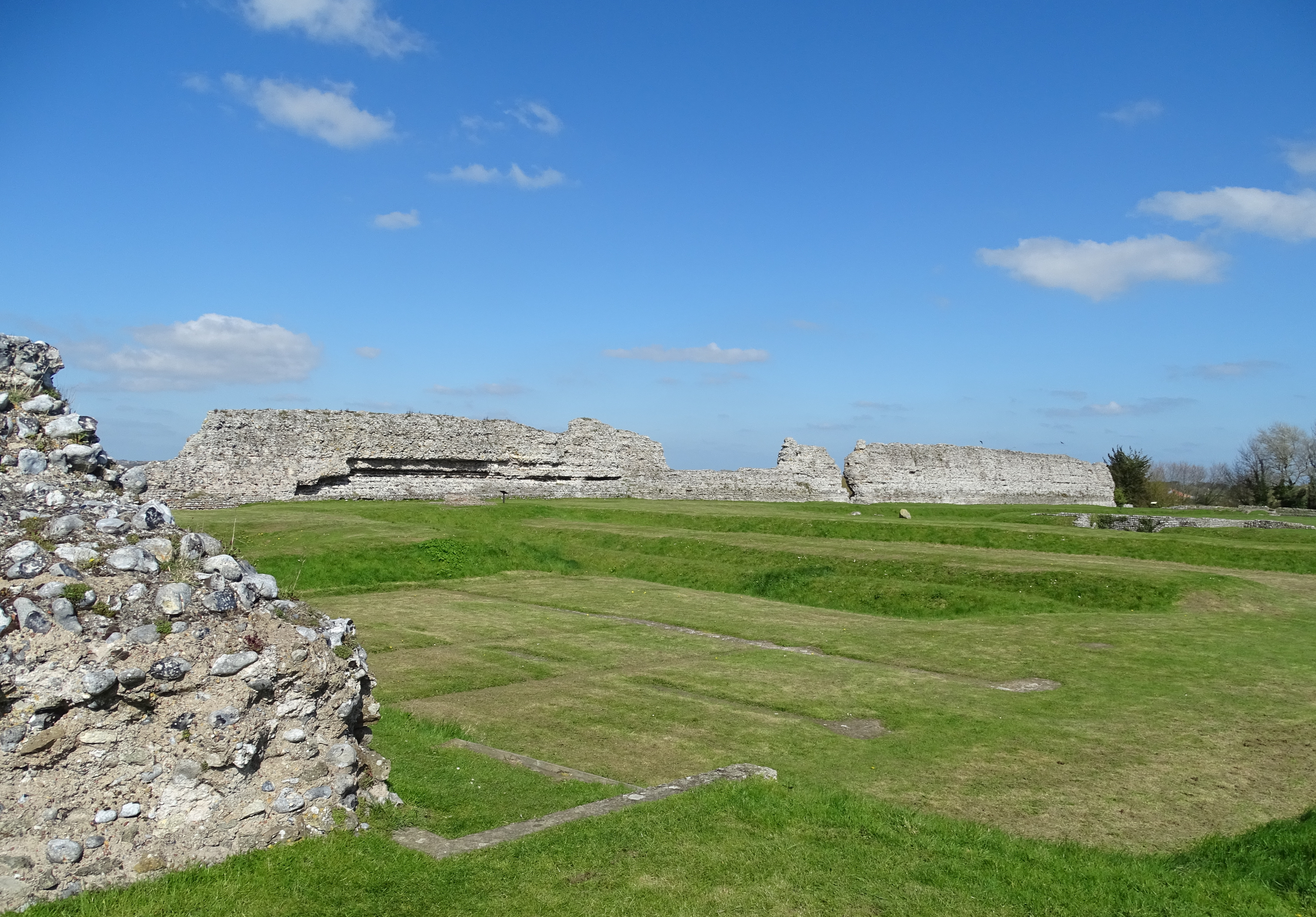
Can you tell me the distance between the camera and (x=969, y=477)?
53.6m

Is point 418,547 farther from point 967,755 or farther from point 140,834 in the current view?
point 140,834

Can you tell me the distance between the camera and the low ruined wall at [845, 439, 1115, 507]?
163 ft

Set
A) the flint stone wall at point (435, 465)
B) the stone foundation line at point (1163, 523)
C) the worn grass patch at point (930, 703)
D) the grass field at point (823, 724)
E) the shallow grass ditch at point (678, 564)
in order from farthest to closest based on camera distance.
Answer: the flint stone wall at point (435, 465) → the stone foundation line at point (1163, 523) → the shallow grass ditch at point (678, 564) → the worn grass patch at point (930, 703) → the grass field at point (823, 724)

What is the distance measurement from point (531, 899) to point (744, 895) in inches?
50.0

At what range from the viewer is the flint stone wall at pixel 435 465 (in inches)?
1339

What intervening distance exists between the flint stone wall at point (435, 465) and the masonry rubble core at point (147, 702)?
83.2 ft

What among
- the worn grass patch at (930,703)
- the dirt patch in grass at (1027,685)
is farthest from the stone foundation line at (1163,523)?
the dirt patch in grass at (1027,685)

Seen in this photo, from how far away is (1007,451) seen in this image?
55750 mm

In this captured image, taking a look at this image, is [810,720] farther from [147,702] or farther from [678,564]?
[678,564]

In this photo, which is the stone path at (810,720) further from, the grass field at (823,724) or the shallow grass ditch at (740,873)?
the shallow grass ditch at (740,873)

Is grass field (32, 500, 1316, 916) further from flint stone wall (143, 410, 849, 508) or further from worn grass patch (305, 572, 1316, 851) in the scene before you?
flint stone wall (143, 410, 849, 508)

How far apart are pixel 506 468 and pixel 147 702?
3574cm

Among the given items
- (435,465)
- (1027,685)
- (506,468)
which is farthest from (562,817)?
(506,468)

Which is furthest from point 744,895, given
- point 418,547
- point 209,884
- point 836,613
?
point 418,547
